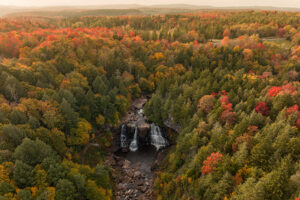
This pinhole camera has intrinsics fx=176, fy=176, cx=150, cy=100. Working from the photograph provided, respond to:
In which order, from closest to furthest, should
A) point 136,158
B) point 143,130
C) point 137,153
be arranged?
point 136,158 < point 137,153 < point 143,130

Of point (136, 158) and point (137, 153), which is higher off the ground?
point (137, 153)

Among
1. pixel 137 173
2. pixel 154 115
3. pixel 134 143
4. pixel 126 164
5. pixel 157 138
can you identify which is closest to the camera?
pixel 137 173

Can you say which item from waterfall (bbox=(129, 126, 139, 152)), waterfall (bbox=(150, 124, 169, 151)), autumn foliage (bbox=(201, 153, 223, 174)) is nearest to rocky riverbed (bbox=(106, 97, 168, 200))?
waterfall (bbox=(150, 124, 169, 151))

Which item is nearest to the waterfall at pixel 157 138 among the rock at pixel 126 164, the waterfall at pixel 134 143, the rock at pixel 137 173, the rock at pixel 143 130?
the rock at pixel 143 130

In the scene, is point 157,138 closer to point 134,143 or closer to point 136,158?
point 134,143

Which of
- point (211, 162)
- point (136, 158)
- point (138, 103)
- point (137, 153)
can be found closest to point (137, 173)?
point (136, 158)
